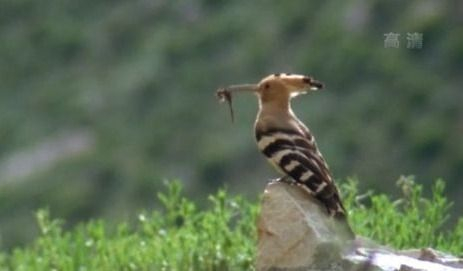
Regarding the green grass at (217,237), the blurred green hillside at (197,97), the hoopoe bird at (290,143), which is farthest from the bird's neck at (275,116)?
the blurred green hillside at (197,97)

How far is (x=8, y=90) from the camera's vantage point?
23516mm

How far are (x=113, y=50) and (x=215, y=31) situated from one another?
1441 mm

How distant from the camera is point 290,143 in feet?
29.2

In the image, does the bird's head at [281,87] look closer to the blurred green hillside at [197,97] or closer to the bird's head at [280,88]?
the bird's head at [280,88]

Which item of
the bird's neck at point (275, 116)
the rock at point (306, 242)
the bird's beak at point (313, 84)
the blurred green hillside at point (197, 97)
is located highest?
the blurred green hillside at point (197, 97)

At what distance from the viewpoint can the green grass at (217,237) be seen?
1008cm

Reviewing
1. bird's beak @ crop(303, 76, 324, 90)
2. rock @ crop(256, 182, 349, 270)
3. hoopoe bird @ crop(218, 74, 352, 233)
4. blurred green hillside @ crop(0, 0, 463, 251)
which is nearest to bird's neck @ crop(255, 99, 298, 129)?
hoopoe bird @ crop(218, 74, 352, 233)

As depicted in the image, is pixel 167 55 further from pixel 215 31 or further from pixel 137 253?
pixel 137 253

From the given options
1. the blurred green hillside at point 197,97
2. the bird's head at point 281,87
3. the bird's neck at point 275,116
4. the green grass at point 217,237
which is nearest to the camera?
the bird's neck at point 275,116

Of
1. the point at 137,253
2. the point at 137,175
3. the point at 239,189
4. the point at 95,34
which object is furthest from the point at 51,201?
the point at 137,253

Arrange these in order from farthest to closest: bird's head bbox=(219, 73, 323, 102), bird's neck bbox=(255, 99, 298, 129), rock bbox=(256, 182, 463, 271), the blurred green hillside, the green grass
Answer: the blurred green hillside < the green grass < bird's head bbox=(219, 73, 323, 102) < bird's neck bbox=(255, 99, 298, 129) < rock bbox=(256, 182, 463, 271)

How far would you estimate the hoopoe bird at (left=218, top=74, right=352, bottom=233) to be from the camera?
8.87 meters

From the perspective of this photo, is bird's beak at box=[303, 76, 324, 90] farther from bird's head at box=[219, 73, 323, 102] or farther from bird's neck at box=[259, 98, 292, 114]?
bird's neck at box=[259, 98, 292, 114]

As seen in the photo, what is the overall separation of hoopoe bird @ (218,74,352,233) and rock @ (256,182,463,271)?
0.21 feet
